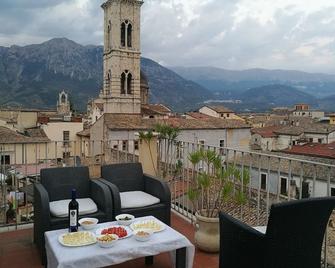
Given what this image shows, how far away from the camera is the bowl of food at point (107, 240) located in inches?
91.0

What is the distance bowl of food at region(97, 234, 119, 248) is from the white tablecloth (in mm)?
27

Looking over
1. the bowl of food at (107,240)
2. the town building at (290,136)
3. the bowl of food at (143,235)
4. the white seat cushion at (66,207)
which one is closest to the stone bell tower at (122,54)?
the town building at (290,136)

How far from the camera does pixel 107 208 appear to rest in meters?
3.42

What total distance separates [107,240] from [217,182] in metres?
1.64

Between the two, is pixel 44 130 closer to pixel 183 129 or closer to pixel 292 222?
pixel 183 129

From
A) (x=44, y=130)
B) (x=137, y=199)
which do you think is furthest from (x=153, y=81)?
(x=137, y=199)

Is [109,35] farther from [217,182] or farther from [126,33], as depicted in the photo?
[217,182]

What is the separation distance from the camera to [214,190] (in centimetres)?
376

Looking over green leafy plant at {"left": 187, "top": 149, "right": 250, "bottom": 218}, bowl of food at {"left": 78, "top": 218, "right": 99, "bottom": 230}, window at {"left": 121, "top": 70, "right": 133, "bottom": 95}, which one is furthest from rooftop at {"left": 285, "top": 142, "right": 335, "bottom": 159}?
bowl of food at {"left": 78, "top": 218, "right": 99, "bottom": 230}

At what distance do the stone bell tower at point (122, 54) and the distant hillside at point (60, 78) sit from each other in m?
68.7

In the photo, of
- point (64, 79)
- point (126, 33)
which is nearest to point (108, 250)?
point (126, 33)

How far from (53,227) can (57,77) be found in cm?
14466

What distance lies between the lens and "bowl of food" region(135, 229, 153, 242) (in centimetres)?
246

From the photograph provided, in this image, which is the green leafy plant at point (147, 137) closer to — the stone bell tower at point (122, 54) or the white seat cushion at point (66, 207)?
the white seat cushion at point (66, 207)
